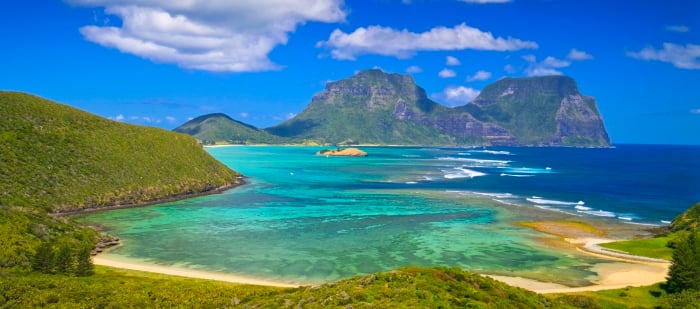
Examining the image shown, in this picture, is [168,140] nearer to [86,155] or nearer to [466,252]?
[86,155]

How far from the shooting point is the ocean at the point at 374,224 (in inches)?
2522

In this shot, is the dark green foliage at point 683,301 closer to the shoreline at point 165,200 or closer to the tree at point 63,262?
the tree at point 63,262

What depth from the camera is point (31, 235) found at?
60344mm

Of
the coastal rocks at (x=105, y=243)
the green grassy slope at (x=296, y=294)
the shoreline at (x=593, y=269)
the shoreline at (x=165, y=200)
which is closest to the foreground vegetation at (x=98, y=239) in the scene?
the green grassy slope at (x=296, y=294)

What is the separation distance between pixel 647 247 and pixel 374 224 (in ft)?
144

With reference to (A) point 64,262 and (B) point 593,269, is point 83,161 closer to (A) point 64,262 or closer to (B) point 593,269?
(A) point 64,262

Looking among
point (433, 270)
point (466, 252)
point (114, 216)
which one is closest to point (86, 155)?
point (114, 216)

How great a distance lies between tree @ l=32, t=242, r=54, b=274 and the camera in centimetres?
5116

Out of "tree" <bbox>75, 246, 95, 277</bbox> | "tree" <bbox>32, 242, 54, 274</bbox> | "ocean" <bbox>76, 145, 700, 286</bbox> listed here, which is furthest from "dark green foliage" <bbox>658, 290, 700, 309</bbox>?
"tree" <bbox>32, 242, 54, 274</bbox>

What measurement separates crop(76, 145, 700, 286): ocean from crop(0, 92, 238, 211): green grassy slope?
24.6ft

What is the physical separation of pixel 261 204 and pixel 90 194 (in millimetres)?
36203

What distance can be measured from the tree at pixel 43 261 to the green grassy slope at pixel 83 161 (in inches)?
1514

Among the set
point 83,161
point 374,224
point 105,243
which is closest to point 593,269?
point 374,224

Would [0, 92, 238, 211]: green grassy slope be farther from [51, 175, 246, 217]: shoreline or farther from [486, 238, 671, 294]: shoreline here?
[486, 238, 671, 294]: shoreline
